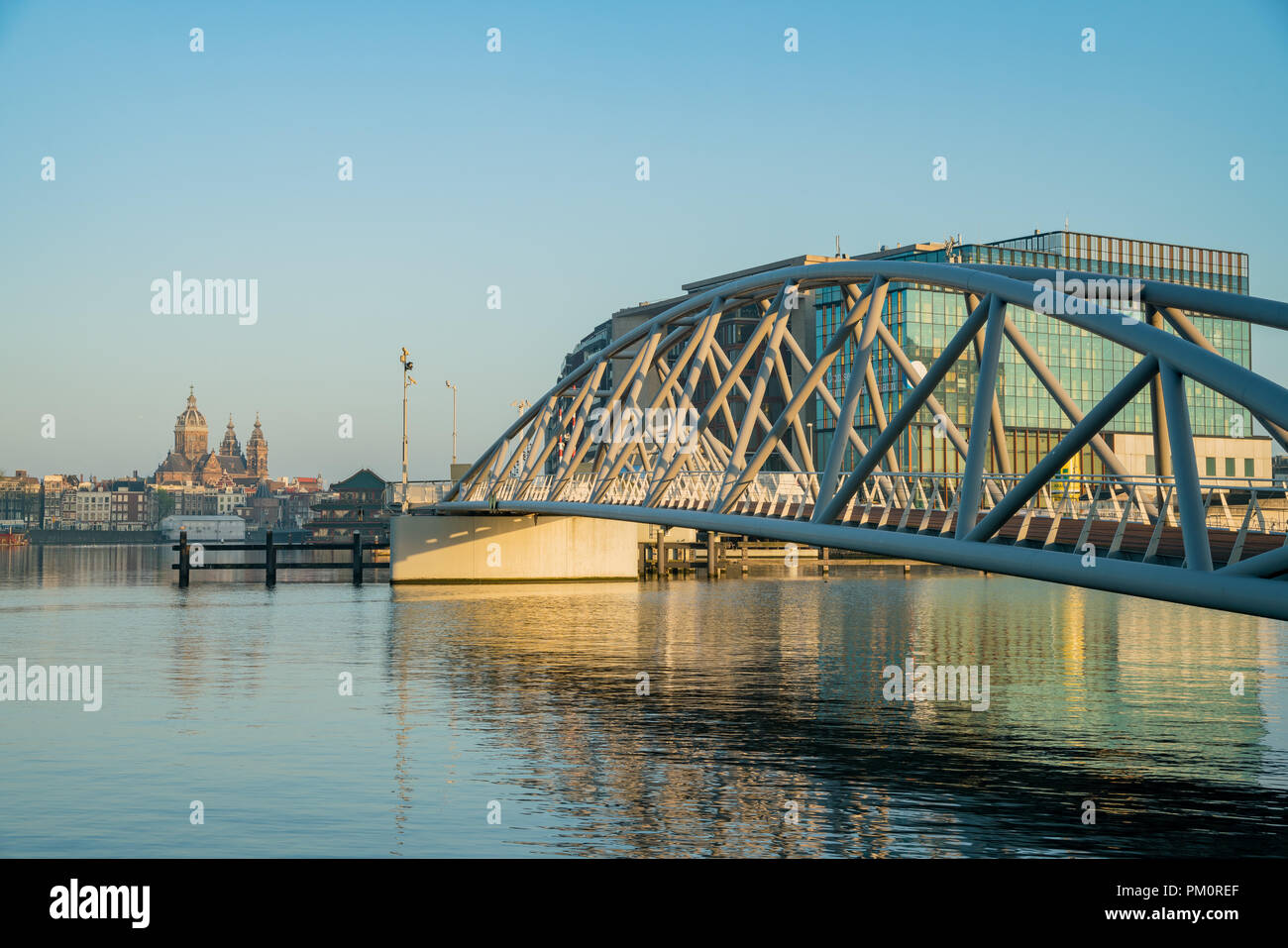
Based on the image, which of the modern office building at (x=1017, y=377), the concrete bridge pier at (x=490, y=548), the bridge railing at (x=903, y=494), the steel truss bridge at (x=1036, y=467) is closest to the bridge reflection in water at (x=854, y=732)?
the steel truss bridge at (x=1036, y=467)

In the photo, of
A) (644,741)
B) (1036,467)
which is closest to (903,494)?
(644,741)

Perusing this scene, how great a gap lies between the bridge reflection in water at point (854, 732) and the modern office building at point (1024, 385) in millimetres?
48892

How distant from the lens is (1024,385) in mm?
106562

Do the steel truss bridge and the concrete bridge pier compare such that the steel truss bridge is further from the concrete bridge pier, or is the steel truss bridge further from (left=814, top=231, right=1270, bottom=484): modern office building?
(left=814, top=231, right=1270, bottom=484): modern office building

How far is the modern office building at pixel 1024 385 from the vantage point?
336 ft

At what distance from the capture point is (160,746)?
83.6 ft

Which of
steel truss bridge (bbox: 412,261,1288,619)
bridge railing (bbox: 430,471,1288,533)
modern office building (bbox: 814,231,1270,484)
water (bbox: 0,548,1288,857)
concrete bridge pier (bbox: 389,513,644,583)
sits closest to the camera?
steel truss bridge (bbox: 412,261,1288,619)

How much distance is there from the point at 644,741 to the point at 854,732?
4414 millimetres

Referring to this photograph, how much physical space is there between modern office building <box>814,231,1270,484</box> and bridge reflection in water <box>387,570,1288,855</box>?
48.9 meters

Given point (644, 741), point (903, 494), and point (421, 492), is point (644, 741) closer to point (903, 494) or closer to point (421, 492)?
point (903, 494)

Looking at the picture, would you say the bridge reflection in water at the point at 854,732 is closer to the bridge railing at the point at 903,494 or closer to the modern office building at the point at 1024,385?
the bridge railing at the point at 903,494

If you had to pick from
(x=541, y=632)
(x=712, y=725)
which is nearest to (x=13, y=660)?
(x=541, y=632)

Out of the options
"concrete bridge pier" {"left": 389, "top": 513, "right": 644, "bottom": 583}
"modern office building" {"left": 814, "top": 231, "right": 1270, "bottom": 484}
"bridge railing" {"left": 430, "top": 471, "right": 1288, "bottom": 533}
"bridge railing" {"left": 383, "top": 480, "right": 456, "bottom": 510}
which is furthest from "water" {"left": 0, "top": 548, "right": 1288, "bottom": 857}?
"modern office building" {"left": 814, "top": 231, "right": 1270, "bottom": 484}

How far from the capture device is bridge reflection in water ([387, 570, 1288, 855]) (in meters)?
18.6
